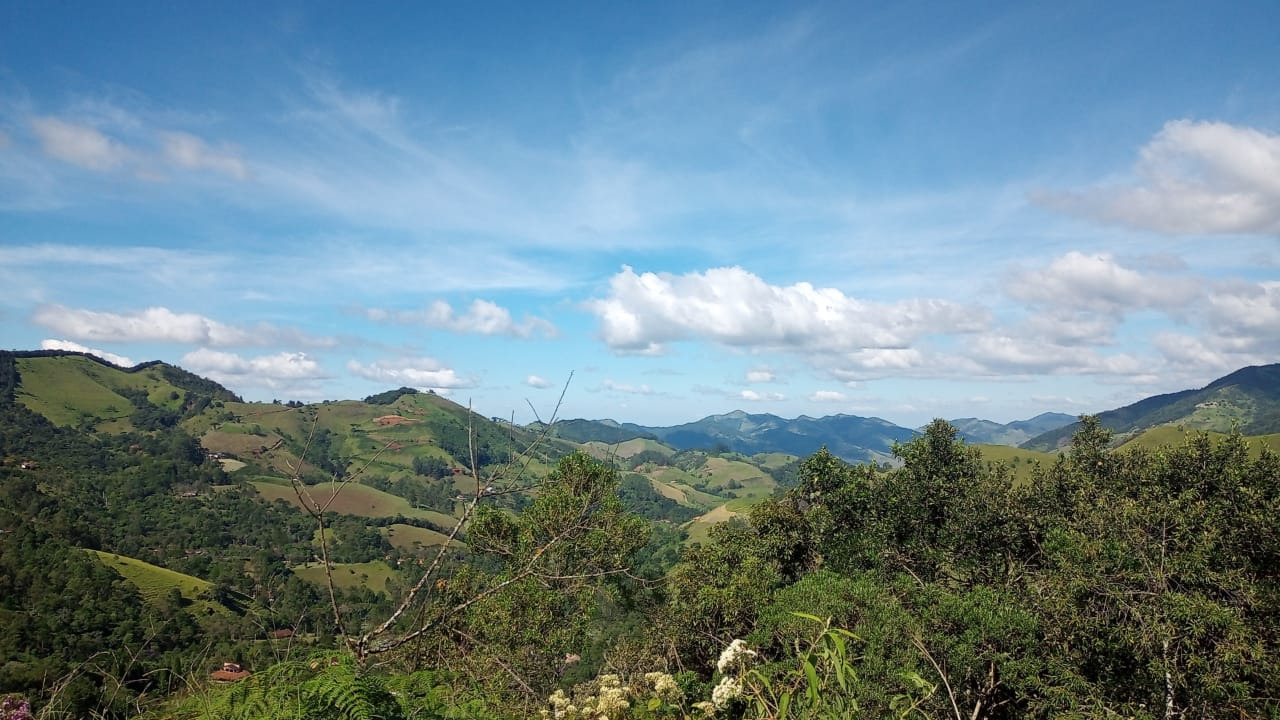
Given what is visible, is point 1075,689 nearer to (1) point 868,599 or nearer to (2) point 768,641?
(1) point 868,599

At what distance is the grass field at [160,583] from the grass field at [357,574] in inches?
808

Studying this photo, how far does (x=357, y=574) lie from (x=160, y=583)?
124 ft

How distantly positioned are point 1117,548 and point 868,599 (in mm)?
6993

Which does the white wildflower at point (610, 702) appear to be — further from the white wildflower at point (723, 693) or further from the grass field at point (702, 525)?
the grass field at point (702, 525)

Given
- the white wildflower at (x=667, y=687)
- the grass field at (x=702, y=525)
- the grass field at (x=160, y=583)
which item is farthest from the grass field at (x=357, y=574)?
the white wildflower at (x=667, y=687)

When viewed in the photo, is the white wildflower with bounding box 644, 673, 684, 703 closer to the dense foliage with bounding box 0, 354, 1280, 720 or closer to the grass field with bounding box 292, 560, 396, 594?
the dense foliage with bounding box 0, 354, 1280, 720

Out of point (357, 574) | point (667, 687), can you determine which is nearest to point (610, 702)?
point (667, 687)

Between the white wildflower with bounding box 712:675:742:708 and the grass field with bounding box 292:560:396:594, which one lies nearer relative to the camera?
the white wildflower with bounding box 712:675:742:708

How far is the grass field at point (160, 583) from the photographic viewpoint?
105875 millimetres

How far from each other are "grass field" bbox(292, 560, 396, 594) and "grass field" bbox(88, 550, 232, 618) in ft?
67.4

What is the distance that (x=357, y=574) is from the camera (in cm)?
14200

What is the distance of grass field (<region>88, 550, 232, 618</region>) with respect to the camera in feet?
347

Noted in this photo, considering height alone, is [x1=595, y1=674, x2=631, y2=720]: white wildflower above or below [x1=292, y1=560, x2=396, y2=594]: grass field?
above

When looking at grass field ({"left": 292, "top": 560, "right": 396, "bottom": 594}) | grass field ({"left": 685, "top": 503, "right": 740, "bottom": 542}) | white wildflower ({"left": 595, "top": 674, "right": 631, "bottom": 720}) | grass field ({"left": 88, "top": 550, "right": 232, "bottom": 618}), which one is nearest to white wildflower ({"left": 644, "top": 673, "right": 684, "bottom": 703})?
white wildflower ({"left": 595, "top": 674, "right": 631, "bottom": 720})
